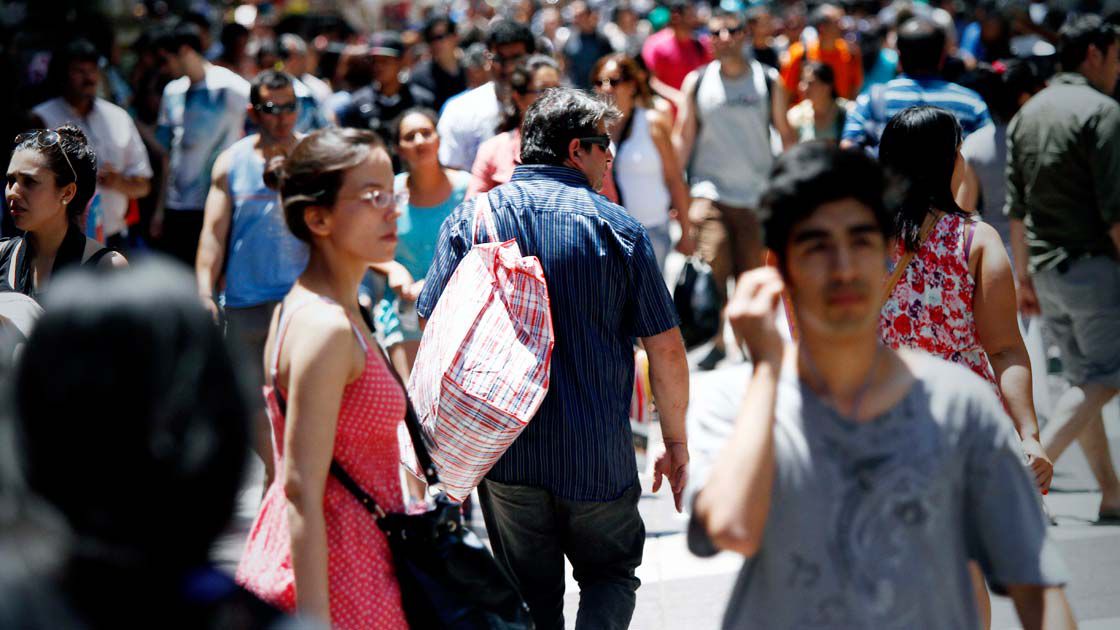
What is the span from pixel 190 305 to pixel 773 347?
1081mm

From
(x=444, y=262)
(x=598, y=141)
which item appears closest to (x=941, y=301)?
(x=598, y=141)

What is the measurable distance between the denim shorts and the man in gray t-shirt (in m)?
4.02

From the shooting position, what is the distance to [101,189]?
7445 millimetres

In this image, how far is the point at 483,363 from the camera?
13.2 feet

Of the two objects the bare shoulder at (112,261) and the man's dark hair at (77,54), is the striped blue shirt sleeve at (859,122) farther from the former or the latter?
the man's dark hair at (77,54)

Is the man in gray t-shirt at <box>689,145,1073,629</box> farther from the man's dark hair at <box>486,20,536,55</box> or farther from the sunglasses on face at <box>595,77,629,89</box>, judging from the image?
the sunglasses on face at <box>595,77,629,89</box>

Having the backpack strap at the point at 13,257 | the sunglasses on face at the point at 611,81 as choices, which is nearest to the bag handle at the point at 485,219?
the backpack strap at the point at 13,257

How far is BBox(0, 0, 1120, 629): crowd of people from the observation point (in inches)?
64.6

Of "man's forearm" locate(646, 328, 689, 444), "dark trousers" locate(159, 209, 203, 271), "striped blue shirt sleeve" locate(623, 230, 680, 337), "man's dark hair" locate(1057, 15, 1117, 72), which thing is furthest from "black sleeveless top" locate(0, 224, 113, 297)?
"man's dark hair" locate(1057, 15, 1117, 72)

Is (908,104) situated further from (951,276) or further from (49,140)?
(49,140)

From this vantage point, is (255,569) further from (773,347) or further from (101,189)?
(101,189)

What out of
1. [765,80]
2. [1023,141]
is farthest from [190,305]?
[765,80]

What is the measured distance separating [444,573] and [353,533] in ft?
0.69

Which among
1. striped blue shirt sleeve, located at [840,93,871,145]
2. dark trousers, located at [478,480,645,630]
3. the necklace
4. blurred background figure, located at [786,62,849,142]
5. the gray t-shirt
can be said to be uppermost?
the necklace
